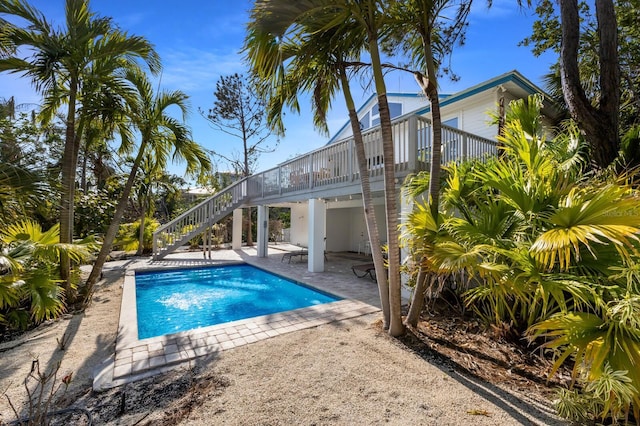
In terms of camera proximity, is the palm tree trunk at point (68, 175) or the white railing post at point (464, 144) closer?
the palm tree trunk at point (68, 175)

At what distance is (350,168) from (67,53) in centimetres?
654

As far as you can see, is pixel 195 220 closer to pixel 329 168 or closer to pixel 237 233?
pixel 237 233

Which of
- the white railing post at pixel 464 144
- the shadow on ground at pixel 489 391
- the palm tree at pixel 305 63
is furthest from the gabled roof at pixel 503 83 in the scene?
the shadow on ground at pixel 489 391

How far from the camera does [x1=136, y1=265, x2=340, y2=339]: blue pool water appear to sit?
22.2 ft

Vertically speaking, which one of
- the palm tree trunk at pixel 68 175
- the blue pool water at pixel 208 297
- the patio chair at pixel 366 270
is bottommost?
the blue pool water at pixel 208 297

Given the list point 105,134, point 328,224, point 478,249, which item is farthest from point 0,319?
point 328,224

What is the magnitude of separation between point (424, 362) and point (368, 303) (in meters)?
2.75

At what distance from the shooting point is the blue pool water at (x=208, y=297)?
267 inches

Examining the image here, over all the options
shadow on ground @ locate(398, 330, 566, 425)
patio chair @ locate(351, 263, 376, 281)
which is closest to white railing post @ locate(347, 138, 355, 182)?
patio chair @ locate(351, 263, 376, 281)

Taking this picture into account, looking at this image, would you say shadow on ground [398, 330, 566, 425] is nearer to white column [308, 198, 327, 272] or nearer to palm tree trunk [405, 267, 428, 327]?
palm tree trunk [405, 267, 428, 327]

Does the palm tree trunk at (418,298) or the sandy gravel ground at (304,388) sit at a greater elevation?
the palm tree trunk at (418,298)

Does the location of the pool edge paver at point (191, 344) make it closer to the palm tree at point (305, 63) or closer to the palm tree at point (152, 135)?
the palm tree at point (305, 63)

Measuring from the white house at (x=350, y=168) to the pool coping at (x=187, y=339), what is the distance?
140 inches

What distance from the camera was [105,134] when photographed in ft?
23.9
